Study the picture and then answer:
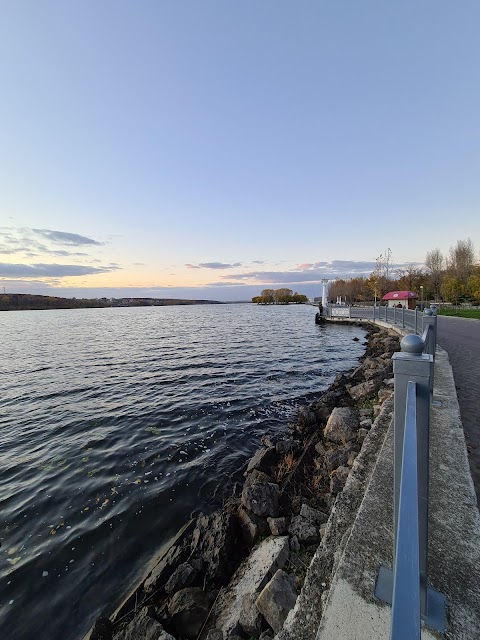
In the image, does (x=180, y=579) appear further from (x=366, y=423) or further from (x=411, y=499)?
(x=366, y=423)

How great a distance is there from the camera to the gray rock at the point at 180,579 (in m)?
3.44

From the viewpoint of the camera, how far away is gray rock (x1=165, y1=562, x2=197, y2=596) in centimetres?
344

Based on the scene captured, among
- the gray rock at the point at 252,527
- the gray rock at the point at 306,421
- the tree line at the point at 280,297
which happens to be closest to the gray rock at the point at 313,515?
the gray rock at the point at 252,527

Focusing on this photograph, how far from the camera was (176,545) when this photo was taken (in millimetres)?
4289

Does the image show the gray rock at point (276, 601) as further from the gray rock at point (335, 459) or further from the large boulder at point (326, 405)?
the large boulder at point (326, 405)

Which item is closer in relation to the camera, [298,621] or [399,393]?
[399,393]

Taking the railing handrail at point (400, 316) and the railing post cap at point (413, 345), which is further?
the railing handrail at point (400, 316)

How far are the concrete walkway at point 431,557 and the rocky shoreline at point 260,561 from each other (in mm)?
229

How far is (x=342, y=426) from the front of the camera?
6.35 meters

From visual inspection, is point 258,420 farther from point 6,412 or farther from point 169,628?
point 6,412

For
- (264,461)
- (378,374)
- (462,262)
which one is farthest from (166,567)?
(462,262)

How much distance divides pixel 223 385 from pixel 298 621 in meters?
10.0

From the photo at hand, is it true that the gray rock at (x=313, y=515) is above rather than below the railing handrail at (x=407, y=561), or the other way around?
below

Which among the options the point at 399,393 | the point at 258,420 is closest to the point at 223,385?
the point at 258,420
